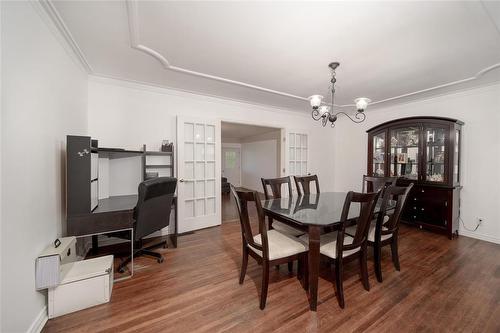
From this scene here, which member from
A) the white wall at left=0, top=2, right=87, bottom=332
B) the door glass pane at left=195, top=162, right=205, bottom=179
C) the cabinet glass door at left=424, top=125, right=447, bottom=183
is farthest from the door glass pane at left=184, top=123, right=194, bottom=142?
the cabinet glass door at left=424, top=125, right=447, bottom=183

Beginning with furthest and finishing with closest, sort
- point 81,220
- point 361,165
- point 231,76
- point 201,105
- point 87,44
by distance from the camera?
1. point 361,165
2. point 201,105
3. point 231,76
4. point 87,44
5. point 81,220

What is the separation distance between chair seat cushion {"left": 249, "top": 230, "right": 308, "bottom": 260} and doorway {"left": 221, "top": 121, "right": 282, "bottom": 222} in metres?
4.18

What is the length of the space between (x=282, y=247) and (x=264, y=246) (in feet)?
0.68

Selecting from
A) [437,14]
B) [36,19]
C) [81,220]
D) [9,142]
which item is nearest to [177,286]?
[81,220]

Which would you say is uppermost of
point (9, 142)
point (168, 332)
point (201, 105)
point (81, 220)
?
point (201, 105)

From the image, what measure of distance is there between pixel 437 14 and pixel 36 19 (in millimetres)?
3020

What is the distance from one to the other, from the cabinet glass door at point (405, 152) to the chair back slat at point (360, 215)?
2608 mm

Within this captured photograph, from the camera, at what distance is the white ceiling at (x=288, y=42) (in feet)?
5.16

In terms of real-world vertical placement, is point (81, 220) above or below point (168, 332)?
above

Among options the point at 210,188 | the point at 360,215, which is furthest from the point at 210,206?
the point at 360,215

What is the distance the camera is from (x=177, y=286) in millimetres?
1988

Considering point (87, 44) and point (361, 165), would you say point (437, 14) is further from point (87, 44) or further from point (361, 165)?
point (361, 165)

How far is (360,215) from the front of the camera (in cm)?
171

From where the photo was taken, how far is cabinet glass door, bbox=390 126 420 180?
3.56m
